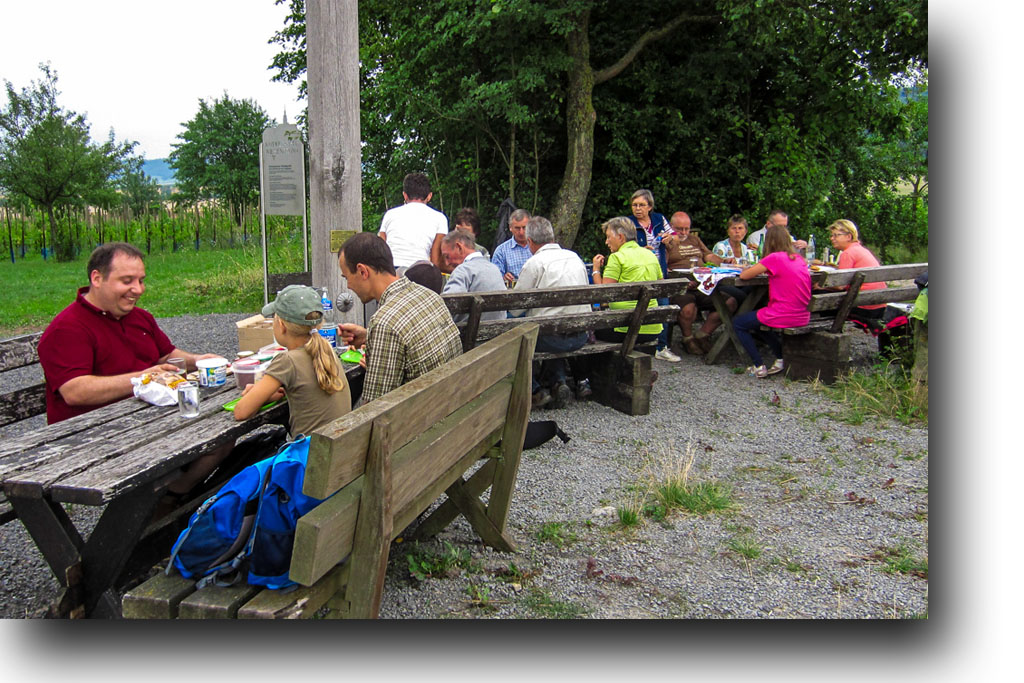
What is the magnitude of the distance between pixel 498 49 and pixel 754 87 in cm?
375

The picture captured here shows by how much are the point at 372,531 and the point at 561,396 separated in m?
3.74

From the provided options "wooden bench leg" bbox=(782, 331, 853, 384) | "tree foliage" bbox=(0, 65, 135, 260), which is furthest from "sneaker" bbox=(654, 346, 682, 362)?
"tree foliage" bbox=(0, 65, 135, 260)

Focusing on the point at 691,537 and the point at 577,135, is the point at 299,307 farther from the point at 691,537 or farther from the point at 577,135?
the point at 577,135

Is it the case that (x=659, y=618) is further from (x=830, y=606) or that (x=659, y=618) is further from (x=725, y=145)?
(x=725, y=145)

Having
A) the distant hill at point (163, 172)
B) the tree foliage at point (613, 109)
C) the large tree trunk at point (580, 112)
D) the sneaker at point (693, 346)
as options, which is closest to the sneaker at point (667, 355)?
the sneaker at point (693, 346)

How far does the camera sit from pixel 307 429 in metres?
3.06

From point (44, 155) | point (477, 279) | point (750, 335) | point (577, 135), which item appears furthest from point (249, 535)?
point (44, 155)

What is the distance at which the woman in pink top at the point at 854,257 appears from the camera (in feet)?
24.2

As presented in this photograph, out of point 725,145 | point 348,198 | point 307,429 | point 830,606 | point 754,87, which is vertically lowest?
point 830,606

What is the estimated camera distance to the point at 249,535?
2.46 meters

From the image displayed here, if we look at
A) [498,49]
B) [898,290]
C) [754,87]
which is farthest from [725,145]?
[898,290]

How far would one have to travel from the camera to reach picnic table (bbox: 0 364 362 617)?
2.35 metres

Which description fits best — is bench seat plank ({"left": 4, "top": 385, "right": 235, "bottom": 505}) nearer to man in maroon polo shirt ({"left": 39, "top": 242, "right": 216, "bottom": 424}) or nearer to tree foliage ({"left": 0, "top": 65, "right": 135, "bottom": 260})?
man in maroon polo shirt ({"left": 39, "top": 242, "right": 216, "bottom": 424})

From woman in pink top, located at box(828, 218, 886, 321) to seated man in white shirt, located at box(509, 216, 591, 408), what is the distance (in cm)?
292
